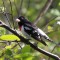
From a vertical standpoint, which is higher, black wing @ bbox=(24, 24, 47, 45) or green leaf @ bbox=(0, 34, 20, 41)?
green leaf @ bbox=(0, 34, 20, 41)

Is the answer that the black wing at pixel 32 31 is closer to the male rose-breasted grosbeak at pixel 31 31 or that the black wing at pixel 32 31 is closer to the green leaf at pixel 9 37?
the male rose-breasted grosbeak at pixel 31 31

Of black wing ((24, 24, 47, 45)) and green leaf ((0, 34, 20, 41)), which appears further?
black wing ((24, 24, 47, 45))

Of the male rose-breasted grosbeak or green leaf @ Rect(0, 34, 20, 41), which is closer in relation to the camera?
green leaf @ Rect(0, 34, 20, 41)

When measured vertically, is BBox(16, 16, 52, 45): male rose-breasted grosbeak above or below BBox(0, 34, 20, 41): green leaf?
below

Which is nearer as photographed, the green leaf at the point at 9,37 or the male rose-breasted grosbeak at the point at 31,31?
the green leaf at the point at 9,37

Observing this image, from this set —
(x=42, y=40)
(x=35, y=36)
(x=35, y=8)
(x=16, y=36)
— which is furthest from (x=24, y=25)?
(x=35, y=8)

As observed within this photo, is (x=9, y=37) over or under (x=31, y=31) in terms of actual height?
over

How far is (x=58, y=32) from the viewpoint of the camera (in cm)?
216

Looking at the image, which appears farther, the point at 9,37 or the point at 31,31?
the point at 31,31

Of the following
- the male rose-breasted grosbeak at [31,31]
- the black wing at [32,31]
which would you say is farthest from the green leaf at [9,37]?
A: the black wing at [32,31]

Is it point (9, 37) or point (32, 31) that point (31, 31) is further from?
point (9, 37)

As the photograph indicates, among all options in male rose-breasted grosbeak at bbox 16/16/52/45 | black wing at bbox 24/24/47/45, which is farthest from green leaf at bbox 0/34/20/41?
black wing at bbox 24/24/47/45

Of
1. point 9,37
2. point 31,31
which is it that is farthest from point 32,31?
point 9,37

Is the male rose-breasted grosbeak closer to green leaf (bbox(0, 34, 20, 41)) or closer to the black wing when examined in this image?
the black wing
